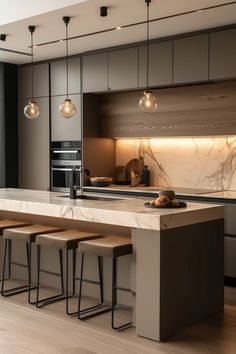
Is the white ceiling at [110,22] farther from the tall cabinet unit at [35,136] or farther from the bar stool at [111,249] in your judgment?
the bar stool at [111,249]

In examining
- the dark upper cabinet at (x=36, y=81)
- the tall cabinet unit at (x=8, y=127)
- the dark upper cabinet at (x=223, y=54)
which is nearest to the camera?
the dark upper cabinet at (x=223, y=54)

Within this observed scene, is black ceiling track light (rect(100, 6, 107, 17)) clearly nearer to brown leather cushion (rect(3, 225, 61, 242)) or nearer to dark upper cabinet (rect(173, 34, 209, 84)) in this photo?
dark upper cabinet (rect(173, 34, 209, 84))

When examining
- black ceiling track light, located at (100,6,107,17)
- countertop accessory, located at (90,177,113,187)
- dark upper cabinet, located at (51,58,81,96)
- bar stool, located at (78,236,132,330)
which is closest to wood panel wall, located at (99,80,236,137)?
dark upper cabinet, located at (51,58,81,96)

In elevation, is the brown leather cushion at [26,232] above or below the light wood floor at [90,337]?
above

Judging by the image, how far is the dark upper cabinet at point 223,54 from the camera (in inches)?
204

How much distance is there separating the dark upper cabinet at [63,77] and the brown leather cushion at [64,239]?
9.56ft

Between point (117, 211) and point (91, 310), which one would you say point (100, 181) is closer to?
point (91, 310)

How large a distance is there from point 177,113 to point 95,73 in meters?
1.28

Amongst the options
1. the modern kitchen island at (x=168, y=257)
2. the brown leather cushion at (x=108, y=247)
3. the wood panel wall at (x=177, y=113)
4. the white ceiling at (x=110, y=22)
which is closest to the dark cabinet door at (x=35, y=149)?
the wood panel wall at (x=177, y=113)

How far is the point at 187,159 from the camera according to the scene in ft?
20.7

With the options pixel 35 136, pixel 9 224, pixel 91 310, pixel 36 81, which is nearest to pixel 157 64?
pixel 36 81

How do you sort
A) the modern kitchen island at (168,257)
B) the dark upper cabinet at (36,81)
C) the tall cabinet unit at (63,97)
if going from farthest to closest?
the dark upper cabinet at (36,81) → the tall cabinet unit at (63,97) → the modern kitchen island at (168,257)

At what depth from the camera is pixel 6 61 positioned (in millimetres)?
7301

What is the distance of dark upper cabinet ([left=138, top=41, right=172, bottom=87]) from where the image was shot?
5750 millimetres
